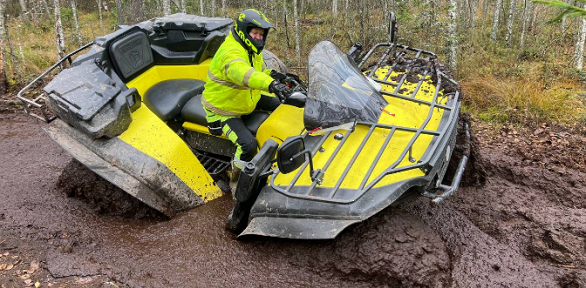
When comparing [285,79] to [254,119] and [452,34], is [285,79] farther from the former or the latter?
[452,34]

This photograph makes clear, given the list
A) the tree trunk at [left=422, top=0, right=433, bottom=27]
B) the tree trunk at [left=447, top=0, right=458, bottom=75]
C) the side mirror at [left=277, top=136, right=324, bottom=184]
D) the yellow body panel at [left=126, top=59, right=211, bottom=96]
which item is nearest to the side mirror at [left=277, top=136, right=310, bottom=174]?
the side mirror at [left=277, top=136, right=324, bottom=184]

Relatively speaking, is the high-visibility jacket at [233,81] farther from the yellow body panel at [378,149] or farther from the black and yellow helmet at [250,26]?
the yellow body panel at [378,149]

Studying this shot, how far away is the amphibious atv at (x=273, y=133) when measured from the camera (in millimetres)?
3170

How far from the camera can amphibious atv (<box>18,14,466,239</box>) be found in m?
3.17

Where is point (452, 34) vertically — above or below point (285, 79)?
below

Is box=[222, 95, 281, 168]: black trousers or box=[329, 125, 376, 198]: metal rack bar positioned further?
box=[222, 95, 281, 168]: black trousers

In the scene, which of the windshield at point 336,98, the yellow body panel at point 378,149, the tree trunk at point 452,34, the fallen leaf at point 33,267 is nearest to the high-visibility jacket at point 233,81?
the windshield at point 336,98

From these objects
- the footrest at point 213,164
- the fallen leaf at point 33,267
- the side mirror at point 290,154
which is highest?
the side mirror at point 290,154

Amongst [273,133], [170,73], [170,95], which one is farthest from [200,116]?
[170,73]

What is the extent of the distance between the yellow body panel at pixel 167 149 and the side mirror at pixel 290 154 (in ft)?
6.11

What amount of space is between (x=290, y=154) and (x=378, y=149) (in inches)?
37.9

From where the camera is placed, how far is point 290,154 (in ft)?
9.32

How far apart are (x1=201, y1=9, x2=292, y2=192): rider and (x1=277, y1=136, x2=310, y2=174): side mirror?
0.93 metres

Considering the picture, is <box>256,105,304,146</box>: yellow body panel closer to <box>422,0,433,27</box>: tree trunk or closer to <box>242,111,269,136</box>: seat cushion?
<box>242,111,269,136</box>: seat cushion
